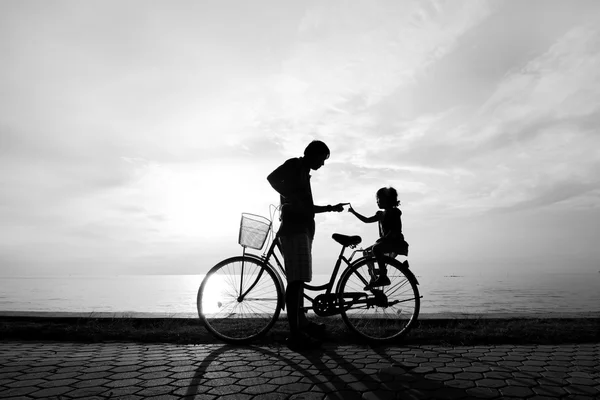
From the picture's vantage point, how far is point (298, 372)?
352 centimetres

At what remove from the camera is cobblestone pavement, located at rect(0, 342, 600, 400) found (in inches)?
117

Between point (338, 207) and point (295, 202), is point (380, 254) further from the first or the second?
point (295, 202)

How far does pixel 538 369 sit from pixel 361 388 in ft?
5.99

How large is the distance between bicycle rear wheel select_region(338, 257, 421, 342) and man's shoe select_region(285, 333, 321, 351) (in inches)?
24.1

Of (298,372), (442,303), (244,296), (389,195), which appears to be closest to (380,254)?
(389,195)

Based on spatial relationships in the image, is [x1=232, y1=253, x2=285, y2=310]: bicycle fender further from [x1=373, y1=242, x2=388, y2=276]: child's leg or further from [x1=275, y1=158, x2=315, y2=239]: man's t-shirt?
[x1=373, y1=242, x2=388, y2=276]: child's leg

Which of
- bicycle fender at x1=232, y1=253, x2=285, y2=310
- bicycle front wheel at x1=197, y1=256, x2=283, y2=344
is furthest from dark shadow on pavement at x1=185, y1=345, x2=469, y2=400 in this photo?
bicycle fender at x1=232, y1=253, x2=285, y2=310

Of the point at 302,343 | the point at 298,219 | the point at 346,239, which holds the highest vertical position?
A: the point at 298,219

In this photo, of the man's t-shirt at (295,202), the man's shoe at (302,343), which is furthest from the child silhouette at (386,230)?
the man's shoe at (302,343)

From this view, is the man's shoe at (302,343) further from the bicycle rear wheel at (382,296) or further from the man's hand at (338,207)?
the man's hand at (338,207)

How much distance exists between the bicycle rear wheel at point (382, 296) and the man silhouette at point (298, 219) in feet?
1.79

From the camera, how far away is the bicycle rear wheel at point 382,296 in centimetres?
490

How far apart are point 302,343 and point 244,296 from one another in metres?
1.07

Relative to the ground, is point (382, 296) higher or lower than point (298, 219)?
lower
